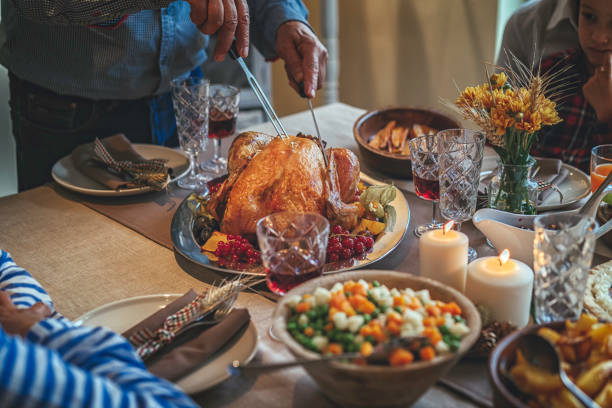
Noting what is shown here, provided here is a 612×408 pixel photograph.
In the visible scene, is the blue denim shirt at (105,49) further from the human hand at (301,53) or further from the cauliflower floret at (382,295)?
the cauliflower floret at (382,295)

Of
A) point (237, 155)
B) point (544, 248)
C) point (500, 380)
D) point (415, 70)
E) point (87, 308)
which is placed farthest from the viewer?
point (415, 70)

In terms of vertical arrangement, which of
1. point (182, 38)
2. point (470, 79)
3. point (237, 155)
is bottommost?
point (470, 79)

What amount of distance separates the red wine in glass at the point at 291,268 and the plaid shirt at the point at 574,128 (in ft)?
4.57

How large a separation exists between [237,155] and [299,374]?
2.42 ft

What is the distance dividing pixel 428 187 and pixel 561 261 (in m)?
0.53

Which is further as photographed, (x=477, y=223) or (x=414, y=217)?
(x=414, y=217)

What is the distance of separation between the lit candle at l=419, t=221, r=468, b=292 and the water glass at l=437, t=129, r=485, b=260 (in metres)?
0.22

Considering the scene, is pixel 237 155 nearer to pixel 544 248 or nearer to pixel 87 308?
pixel 87 308

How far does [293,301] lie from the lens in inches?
36.1

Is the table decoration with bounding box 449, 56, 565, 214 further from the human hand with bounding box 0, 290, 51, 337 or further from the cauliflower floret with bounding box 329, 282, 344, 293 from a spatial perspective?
the human hand with bounding box 0, 290, 51, 337

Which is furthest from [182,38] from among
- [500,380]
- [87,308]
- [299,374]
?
[500,380]

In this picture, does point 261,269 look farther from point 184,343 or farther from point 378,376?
point 378,376

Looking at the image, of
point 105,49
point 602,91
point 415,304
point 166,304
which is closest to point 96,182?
point 105,49

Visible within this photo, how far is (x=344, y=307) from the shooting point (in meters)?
0.88
